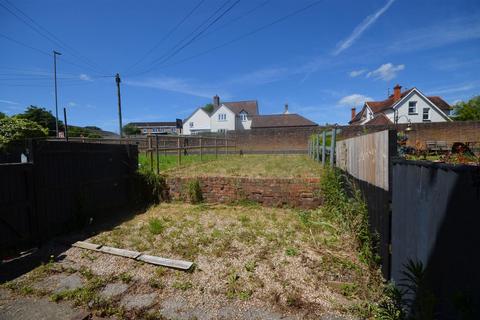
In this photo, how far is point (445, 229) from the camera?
1442 mm

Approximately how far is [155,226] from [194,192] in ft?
5.06

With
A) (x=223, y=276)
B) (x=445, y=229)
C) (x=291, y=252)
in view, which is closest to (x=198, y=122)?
(x=291, y=252)

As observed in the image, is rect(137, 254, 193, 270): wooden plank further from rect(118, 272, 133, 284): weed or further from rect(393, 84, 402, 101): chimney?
rect(393, 84, 402, 101): chimney

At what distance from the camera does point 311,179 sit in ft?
16.4

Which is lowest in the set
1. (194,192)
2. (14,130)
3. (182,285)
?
(182,285)

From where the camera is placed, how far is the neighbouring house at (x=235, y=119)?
1580 inches

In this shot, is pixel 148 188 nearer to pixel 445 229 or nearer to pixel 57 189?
pixel 57 189

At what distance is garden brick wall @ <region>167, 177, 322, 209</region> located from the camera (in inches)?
199

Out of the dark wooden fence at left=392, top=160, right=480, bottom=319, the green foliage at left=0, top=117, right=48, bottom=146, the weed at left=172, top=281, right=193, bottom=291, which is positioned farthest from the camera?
the green foliage at left=0, top=117, right=48, bottom=146

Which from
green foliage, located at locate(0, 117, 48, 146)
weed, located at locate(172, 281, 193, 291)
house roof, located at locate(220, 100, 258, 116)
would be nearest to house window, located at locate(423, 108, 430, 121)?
house roof, located at locate(220, 100, 258, 116)

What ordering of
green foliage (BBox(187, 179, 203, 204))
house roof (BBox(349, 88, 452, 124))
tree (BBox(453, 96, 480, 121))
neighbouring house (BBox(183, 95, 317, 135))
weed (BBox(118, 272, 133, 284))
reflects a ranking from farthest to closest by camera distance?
1. neighbouring house (BBox(183, 95, 317, 135))
2. house roof (BBox(349, 88, 452, 124))
3. tree (BBox(453, 96, 480, 121))
4. green foliage (BBox(187, 179, 203, 204))
5. weed (BBox(118, 272, 133, 284))

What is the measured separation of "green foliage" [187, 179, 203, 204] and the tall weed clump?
2704 mm

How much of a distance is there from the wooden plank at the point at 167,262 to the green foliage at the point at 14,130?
12.6ft

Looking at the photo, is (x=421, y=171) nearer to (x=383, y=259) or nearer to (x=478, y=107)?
(x=383, y=259)
